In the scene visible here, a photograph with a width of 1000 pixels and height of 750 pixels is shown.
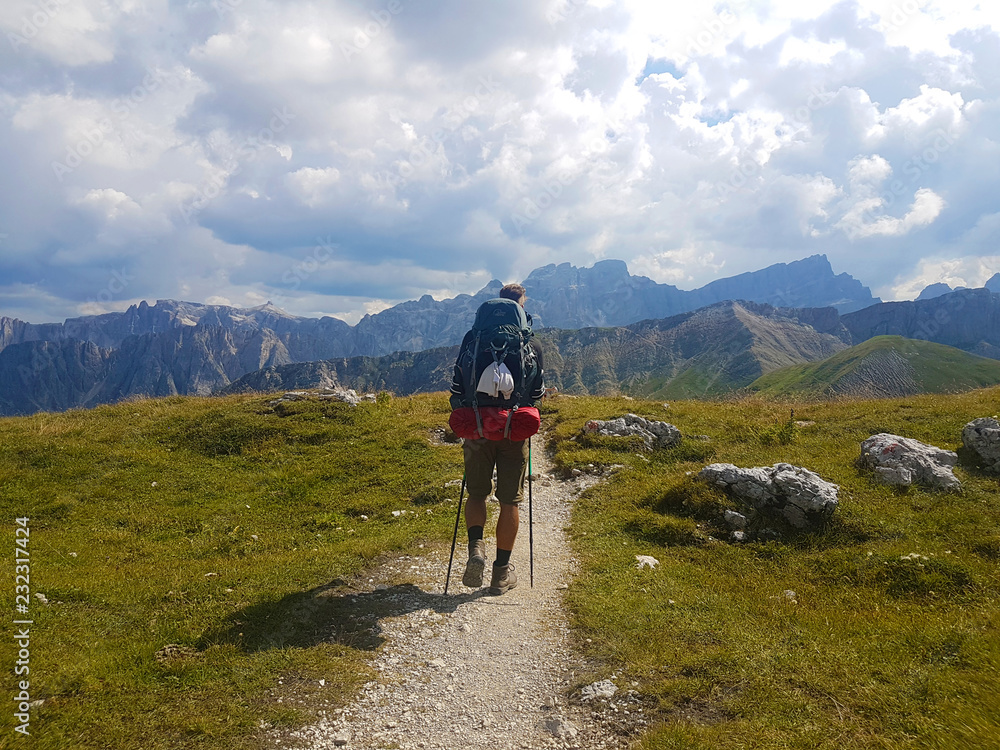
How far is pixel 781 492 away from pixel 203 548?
12054mm

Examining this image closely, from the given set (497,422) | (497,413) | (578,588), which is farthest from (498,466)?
(578,588)

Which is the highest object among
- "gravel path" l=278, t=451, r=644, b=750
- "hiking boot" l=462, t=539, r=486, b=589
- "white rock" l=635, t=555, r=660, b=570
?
"hiking boot" l=462, t=539, r=486, b=589

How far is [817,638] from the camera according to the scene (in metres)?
6.14

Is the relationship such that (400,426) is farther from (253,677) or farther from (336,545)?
(253,677)

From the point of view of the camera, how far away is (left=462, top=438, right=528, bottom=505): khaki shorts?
800 centimetres

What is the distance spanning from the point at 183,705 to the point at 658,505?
9.65 m

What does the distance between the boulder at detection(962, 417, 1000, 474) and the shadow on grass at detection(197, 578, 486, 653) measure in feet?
40.8

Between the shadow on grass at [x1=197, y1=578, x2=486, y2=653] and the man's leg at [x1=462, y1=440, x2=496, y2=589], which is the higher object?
the man's leg at [x1=462, y1=440, x2=496, y2=589]

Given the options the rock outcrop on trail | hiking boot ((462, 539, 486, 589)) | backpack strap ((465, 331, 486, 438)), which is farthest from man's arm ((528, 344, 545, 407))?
the rock outcrop on trail

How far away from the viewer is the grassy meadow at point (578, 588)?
4.77 metres

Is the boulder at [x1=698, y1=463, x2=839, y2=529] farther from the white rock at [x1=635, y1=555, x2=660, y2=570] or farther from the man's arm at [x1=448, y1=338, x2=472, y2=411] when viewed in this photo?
the man's arm at [x1=448, y1=338, x2=472, y2=411]

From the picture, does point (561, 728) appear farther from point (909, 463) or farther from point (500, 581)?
point (909, 463)

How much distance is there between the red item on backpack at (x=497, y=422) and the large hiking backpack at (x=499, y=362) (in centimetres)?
2

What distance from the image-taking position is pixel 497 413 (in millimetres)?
A: 7668
